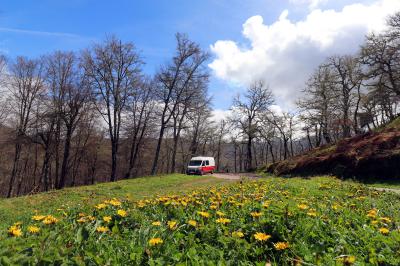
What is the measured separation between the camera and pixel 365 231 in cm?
331

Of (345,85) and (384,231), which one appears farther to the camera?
(345,85)

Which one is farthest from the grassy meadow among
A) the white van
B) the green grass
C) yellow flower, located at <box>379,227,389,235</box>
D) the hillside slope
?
the white van

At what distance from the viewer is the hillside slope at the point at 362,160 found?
19.0 meters

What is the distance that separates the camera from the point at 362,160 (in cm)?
2020

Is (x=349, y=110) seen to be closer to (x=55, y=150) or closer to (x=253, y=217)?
(x=55, y=150)

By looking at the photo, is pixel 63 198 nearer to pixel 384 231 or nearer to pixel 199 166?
pixel 384 231

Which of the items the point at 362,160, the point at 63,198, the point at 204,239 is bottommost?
the point at 63,198

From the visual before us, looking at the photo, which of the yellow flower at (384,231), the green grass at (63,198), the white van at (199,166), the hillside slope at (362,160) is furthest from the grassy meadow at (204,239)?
the white van at (199,166)

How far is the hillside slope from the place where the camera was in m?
19.0

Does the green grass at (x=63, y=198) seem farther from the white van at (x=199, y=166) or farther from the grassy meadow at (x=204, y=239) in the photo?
the white van at (x=199, y=166)

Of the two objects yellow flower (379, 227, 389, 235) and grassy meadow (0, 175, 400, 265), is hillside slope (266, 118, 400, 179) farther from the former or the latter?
yellow flower (379, 227, 389, 235)

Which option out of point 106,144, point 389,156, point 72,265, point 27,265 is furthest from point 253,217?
point 106,144

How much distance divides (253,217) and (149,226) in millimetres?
1195

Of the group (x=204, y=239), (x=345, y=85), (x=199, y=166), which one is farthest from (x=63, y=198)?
Answer: (x=345, y=85)
